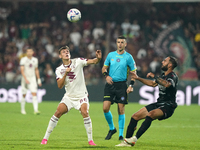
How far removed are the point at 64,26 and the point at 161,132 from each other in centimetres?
1342

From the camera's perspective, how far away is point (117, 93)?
865 cm

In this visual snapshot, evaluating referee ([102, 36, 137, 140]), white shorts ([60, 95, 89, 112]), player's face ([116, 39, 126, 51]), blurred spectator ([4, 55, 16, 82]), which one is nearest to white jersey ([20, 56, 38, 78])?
blurred spectator ([4, 55, 16, 82])

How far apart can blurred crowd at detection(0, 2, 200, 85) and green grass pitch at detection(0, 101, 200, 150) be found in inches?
214

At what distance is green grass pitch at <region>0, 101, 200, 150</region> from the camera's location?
24.3ft

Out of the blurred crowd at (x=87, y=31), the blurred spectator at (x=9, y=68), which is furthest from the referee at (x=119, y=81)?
the blurred spectator at (x=9, y=68)

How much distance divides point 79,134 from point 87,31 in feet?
42.0

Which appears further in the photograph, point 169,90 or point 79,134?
point 79,134

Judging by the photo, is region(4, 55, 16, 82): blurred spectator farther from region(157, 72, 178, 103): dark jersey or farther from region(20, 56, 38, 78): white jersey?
region(157, 72, 178, 103): dark jersey

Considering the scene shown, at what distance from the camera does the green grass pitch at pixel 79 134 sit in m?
7.40

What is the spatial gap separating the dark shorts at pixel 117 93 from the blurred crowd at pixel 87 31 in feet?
30.7

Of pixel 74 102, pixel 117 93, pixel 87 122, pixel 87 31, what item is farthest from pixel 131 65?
pixel 87 31

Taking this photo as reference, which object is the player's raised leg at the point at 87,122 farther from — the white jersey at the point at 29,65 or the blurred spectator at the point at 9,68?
the blurred spectator at the point at 9,68

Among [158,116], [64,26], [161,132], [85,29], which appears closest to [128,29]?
[85,29]

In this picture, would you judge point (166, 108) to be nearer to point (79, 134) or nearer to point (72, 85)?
point (72, 85)
